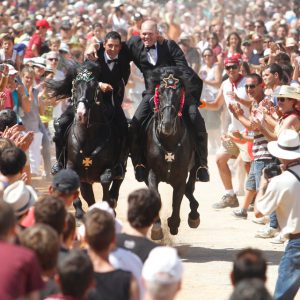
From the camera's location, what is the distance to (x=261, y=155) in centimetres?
1463

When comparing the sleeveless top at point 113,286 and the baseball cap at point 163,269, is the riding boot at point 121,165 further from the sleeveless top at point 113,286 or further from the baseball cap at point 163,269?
the baseball cap at point 163,269

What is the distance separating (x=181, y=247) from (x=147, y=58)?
232 centimetres

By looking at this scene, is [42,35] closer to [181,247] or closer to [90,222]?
[181,247]

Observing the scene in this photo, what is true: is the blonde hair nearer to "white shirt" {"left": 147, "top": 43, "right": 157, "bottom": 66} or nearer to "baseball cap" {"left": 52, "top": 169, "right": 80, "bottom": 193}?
"white shirt" {"left": 147, "top": 43, "right": 157, "bottom": 66}

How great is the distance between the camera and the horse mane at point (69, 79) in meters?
12.9

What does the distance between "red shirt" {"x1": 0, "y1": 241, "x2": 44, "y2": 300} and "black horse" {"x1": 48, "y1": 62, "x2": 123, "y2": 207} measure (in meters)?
6.45

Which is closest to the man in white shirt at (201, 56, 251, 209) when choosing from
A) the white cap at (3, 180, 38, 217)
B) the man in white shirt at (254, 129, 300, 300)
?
the man in white shirt at (254, 129, 300, 300)

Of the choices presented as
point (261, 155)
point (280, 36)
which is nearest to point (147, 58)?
point (261, 155)

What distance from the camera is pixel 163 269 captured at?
21.8 ft

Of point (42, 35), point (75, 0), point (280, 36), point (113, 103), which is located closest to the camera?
point (113, 103)

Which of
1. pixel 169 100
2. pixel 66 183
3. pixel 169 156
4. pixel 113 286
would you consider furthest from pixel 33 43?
pixel 113 286

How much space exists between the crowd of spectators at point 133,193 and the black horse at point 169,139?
3.01ft

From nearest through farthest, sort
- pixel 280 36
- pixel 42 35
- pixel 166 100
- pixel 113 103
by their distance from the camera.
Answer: pixel 166 100 < pixel 113 103 < pixel 42 35 < pixel 280 36

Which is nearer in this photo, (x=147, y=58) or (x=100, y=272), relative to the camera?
(x=100, y=272)
